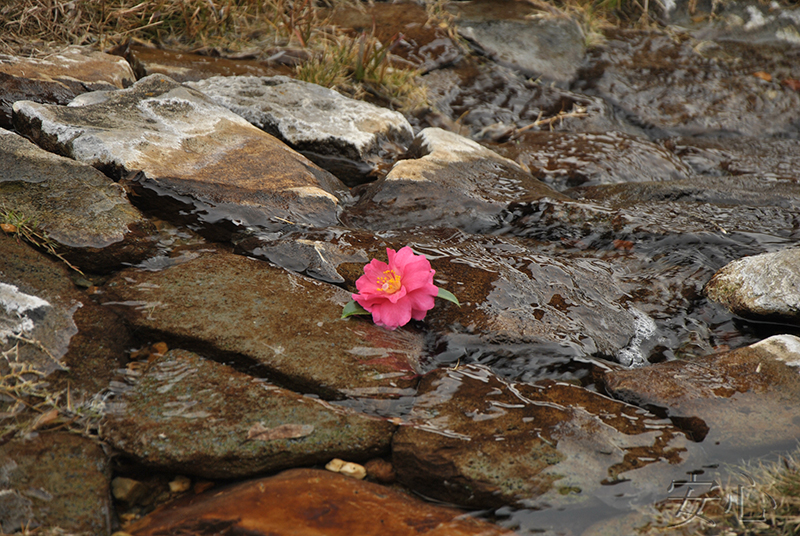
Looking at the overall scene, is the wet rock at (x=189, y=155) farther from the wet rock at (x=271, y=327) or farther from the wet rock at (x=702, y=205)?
the wet rock at (x=702, y=205)

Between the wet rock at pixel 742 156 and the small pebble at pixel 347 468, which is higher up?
the wet rock at pixel 742 156

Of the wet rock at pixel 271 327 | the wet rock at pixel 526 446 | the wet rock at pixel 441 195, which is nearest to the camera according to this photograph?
the wet rock at pixel 526 446

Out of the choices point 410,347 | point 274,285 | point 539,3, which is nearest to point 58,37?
point 274,285

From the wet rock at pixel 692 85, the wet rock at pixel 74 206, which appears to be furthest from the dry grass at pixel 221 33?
the wet rock at pixel 692 85

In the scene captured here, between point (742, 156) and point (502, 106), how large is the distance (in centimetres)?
217

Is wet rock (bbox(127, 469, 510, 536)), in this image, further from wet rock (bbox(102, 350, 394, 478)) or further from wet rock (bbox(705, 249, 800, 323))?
wet rock (bbox(705, 249, 800, 323))

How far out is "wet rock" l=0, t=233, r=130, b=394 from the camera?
221 cm

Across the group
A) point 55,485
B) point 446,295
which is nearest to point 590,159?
point 446,295

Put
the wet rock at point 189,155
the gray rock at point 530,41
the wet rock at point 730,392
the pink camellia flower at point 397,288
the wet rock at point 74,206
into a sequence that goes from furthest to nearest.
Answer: the gray rock at point 530,41 < the wet rock at point 189,155 < the wet rock at point 74,206 < the pink camellia flower at point 397,288 < the wet rock at point 730,392

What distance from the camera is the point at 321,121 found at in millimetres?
4191

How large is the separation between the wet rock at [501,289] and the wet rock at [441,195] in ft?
0.73

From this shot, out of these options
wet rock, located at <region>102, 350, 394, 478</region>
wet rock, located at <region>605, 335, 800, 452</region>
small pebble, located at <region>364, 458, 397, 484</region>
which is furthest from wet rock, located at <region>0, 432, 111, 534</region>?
wet rock, located at <region>605, 335, 800, 452</region>

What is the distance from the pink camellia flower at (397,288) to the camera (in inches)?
98.6

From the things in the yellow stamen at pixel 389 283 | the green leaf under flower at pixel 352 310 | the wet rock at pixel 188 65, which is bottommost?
the green leaf under flower at pixel 352 310
